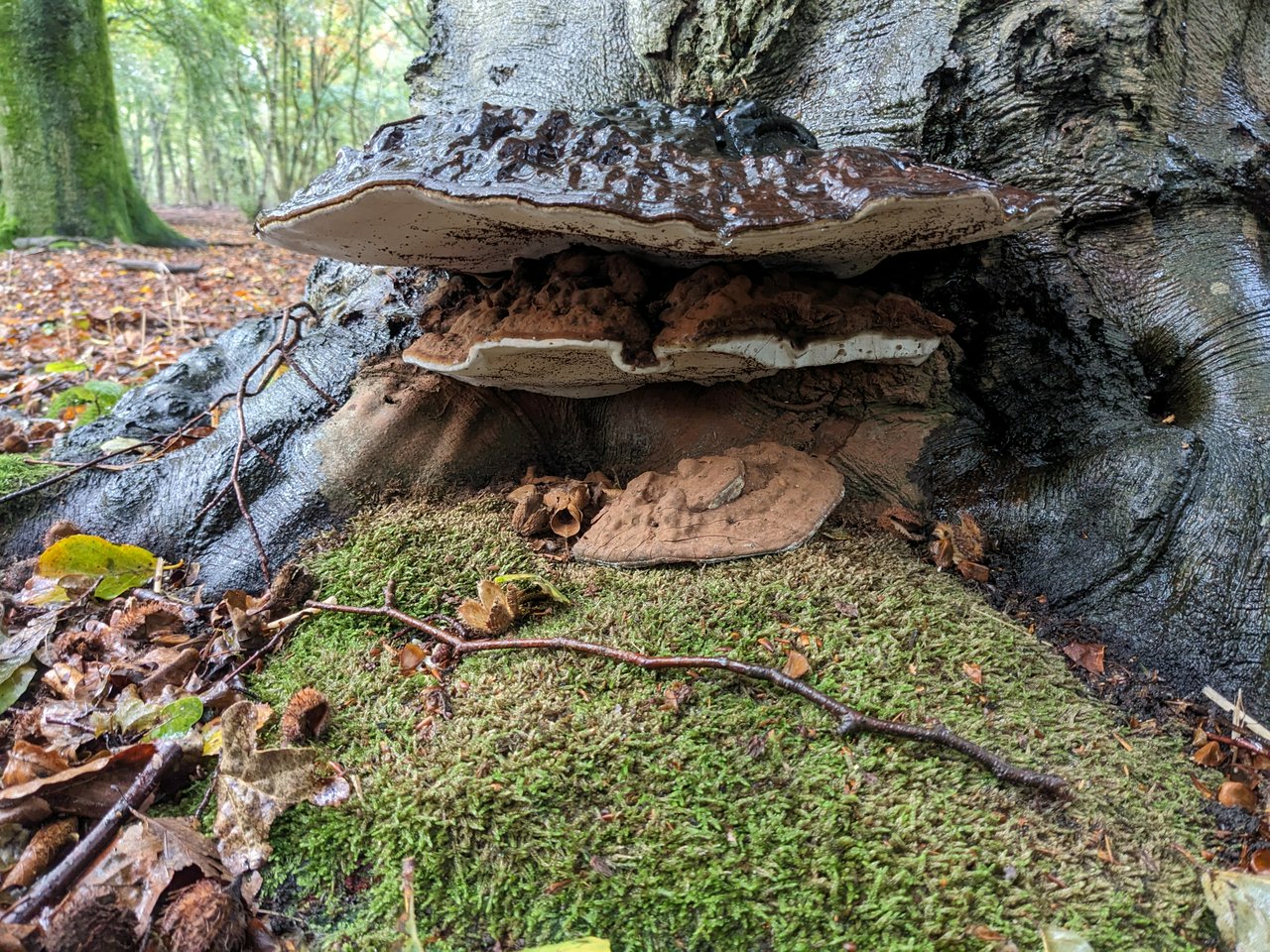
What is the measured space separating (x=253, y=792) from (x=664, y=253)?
62.8 inches

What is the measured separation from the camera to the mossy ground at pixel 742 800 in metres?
1.27

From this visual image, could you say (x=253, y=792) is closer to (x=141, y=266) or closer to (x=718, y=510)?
(x=718, y=510)

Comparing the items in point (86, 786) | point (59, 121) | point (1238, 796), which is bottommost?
point (1238, 796)

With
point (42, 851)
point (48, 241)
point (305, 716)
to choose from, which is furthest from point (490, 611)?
point (48, 241)

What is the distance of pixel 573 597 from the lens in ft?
6.45

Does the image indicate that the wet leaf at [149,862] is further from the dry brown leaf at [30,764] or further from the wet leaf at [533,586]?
the wet leaf at [533,586]

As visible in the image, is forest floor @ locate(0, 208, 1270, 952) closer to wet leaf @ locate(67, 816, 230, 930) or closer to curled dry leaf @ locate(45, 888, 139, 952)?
wet leaf @ locate(67, 816, 230, 930)

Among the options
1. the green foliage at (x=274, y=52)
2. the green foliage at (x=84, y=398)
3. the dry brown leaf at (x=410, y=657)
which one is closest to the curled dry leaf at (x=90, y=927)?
the dry brown leaf at (x=410, y=657)

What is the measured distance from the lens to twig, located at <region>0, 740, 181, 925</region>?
132cm

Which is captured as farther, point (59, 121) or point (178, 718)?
point (59, 121)

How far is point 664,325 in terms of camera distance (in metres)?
1.94

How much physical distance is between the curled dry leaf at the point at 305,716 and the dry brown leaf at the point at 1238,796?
2.02 meters

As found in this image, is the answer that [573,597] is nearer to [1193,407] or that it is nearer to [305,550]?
[305,550]

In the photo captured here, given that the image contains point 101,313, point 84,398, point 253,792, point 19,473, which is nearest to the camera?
point 253,792
